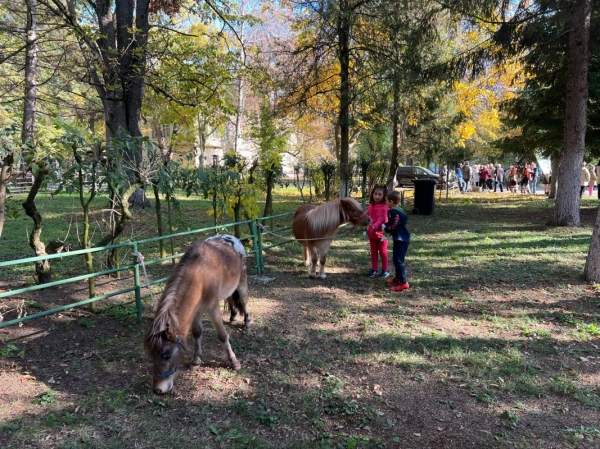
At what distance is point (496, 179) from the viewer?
27.4m

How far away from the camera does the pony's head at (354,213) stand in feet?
23.9

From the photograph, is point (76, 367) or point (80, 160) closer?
point (76, 367)

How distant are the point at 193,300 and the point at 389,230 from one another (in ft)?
12.5

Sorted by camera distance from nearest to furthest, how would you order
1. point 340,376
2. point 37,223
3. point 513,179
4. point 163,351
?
point 163,351 → point 340,376 → point 37,223 → point 513,179

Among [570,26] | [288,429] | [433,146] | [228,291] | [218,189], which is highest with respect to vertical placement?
[570,26]

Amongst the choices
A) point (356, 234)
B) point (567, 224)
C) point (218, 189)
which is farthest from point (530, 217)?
point (218, 189)

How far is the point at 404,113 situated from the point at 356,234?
558cm

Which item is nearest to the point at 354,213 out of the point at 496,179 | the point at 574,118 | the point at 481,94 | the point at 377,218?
the point at 377,218

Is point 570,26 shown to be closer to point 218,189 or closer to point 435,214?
point 435,214

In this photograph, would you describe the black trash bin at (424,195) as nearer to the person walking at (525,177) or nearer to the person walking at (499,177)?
the person walking at (525,177)

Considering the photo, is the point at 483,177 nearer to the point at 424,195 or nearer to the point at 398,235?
the point at 424,195

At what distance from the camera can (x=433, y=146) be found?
2316 centimetres

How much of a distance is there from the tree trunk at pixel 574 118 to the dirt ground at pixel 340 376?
19.6ft

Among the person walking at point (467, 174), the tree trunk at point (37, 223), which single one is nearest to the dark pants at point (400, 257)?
the tree trunk at point (37, 223)
